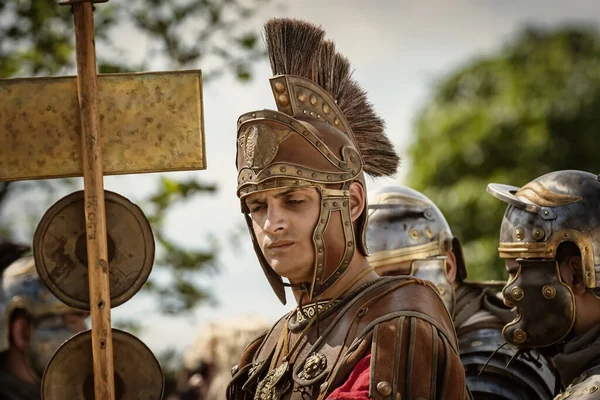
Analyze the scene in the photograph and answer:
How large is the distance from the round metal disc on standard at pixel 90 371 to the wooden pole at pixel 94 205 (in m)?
0.17

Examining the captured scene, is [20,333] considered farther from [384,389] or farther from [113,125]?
[384,389]

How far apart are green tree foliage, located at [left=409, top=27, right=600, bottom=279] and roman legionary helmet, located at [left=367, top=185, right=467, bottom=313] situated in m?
12.5

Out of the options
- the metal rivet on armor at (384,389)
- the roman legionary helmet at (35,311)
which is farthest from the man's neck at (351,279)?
the roman legionary helmet at (35,311)

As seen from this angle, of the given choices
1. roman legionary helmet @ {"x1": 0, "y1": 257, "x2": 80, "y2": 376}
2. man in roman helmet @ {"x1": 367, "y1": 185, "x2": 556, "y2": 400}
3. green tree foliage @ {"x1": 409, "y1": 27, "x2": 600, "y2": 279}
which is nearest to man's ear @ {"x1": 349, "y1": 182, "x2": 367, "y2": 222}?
man in roman helmet @ {"x1": 367, "y1": 185, "x2": 556, "y2": 400}

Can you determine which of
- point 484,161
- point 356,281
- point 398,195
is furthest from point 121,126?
point 484,161

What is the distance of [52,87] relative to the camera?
530 centimetres

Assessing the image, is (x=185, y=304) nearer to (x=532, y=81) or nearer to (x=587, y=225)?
(x=587, y=225)

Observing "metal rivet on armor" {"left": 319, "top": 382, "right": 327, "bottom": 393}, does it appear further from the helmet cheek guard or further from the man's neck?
the helmet cheek guard

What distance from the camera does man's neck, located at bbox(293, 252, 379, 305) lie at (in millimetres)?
5148

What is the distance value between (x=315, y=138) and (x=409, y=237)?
7.55 feet

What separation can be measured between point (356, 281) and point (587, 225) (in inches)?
51.2

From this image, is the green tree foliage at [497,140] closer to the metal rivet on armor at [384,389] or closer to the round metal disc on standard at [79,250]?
the round metal disc on standard at [79,250]

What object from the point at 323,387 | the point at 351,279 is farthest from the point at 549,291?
the point at 323,387

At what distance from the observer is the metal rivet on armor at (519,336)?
5977mm
